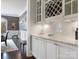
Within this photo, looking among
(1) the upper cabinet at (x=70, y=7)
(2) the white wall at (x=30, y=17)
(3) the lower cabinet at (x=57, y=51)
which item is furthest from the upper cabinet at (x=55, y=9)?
(3) the lower cabinet at (x=57, y=51)

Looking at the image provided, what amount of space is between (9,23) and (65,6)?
35.2 feet

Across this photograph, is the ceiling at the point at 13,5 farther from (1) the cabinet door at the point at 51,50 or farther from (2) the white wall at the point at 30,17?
(1) the cabinet door at the point at 51,50

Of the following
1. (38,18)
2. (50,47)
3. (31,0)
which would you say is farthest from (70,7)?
(31,0)

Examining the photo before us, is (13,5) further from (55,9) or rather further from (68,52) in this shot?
(68,52)

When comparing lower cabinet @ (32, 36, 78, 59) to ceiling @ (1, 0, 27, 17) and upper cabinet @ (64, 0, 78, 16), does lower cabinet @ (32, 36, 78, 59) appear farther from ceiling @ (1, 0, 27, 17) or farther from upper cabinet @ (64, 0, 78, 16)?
Answer: ceiling @ (1, 0, 27, 17)

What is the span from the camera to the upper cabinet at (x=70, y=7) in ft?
7.66

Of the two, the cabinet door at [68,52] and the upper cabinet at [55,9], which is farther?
the upper cabinet at [55,9]

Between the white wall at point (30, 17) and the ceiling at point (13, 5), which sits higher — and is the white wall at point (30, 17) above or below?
below

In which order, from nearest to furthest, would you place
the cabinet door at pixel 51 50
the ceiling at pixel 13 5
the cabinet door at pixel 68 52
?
the cabinet door at pixel 68 52
the cabinet door at pixel 51 50
the ceiling at pixel 13 5

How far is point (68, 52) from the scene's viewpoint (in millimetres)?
1965

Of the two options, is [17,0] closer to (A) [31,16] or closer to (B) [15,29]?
(A) [31,16]

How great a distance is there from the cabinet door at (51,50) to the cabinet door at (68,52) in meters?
0.26

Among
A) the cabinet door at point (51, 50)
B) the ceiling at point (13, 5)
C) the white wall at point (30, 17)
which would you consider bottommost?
the cabinet door at point (51, 50)

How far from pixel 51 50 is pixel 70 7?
43.8 inches
